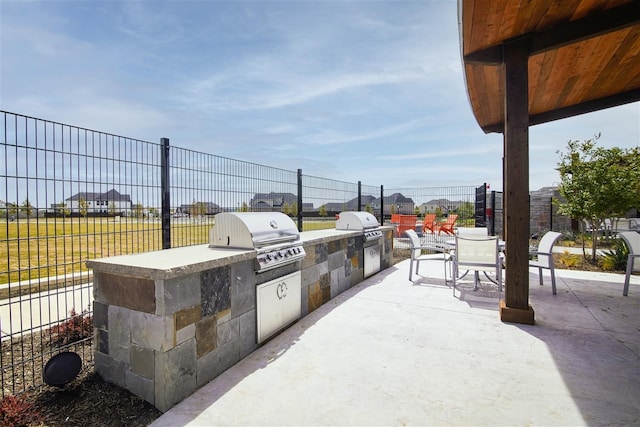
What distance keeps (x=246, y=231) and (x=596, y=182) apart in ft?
25.4

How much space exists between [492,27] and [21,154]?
4.20 metres

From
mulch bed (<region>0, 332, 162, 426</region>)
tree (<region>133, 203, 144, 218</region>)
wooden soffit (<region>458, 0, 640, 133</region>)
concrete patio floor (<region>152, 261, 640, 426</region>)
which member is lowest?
concrete patio floor (<region>152, 261, 640, 426</region>)

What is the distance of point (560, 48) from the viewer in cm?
349

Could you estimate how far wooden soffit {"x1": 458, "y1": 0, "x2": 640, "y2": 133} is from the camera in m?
2.89

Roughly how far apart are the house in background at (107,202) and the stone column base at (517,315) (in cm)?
400

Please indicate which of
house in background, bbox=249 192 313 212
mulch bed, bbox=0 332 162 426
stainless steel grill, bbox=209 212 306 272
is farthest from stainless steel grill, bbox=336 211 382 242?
mulch bed, bbox=0 332 162 426

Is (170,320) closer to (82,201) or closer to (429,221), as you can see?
(82,201)

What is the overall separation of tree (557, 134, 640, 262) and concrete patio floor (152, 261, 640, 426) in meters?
3.62

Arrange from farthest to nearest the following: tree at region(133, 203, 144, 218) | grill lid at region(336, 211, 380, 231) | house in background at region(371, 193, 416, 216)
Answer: house in background at region(371, 193, 416, 216), grill lid at region(336, 211, 380, 231), tree at region(133, 203, 144, 218)

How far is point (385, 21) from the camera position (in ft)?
15.6

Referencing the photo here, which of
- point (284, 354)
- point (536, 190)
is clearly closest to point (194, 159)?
point (284, 354)

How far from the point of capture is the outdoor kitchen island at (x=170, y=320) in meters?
1.81

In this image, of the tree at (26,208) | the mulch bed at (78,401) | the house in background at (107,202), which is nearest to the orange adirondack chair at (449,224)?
the house in background at (107,202)

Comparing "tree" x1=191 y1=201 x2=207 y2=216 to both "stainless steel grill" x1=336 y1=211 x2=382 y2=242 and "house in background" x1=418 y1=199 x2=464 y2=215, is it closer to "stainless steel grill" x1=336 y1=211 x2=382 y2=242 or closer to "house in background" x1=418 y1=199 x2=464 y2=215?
"stainless steel grill" x1=336 y1=211 x2=382 y2=242
